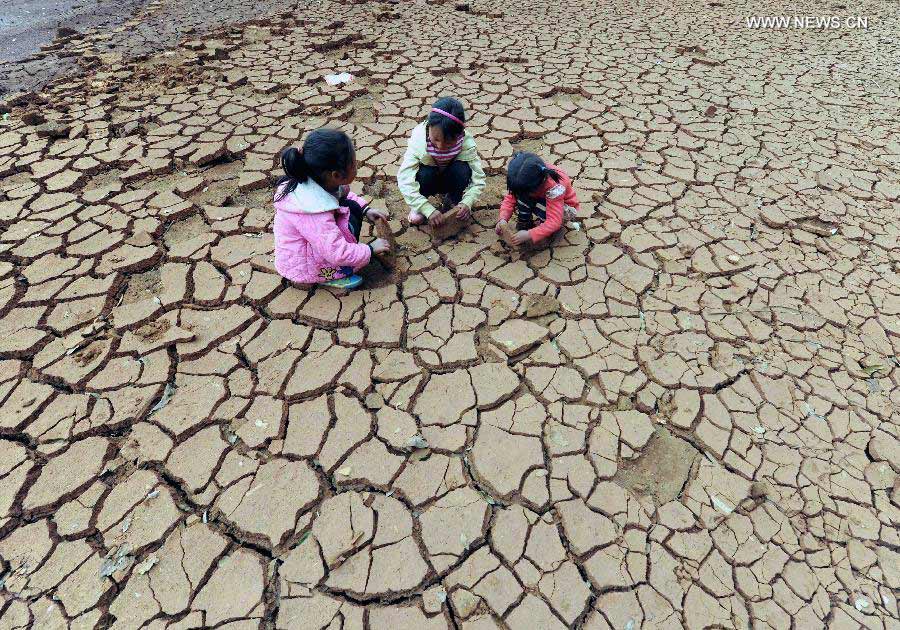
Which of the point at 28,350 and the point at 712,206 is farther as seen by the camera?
the point at 712,206

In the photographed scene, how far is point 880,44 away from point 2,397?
962cm

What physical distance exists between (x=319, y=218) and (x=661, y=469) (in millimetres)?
1895

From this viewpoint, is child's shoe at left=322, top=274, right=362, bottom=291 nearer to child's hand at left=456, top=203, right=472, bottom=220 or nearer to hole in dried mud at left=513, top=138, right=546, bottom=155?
child's hand at left=456, top=203, right=472, bottom=220

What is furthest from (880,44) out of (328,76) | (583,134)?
(328,76)

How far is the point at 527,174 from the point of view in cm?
258

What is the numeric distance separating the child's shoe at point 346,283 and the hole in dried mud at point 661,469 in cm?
161

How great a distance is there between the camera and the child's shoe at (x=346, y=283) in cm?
262

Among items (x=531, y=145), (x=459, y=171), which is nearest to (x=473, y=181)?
(x=459, y=171)

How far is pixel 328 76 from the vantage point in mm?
4750

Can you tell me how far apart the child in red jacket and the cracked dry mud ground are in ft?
0.58

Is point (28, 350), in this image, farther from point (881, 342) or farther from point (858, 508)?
point (881, 342)

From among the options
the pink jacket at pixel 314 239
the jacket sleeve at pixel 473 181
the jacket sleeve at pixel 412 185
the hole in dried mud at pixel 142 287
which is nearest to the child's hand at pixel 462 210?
the jacket sleeve at pixel 473 181

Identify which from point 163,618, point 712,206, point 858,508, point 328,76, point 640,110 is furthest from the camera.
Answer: point 328,76

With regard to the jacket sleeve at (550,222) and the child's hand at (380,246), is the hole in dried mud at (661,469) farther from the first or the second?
the child's hand at (380,246)
